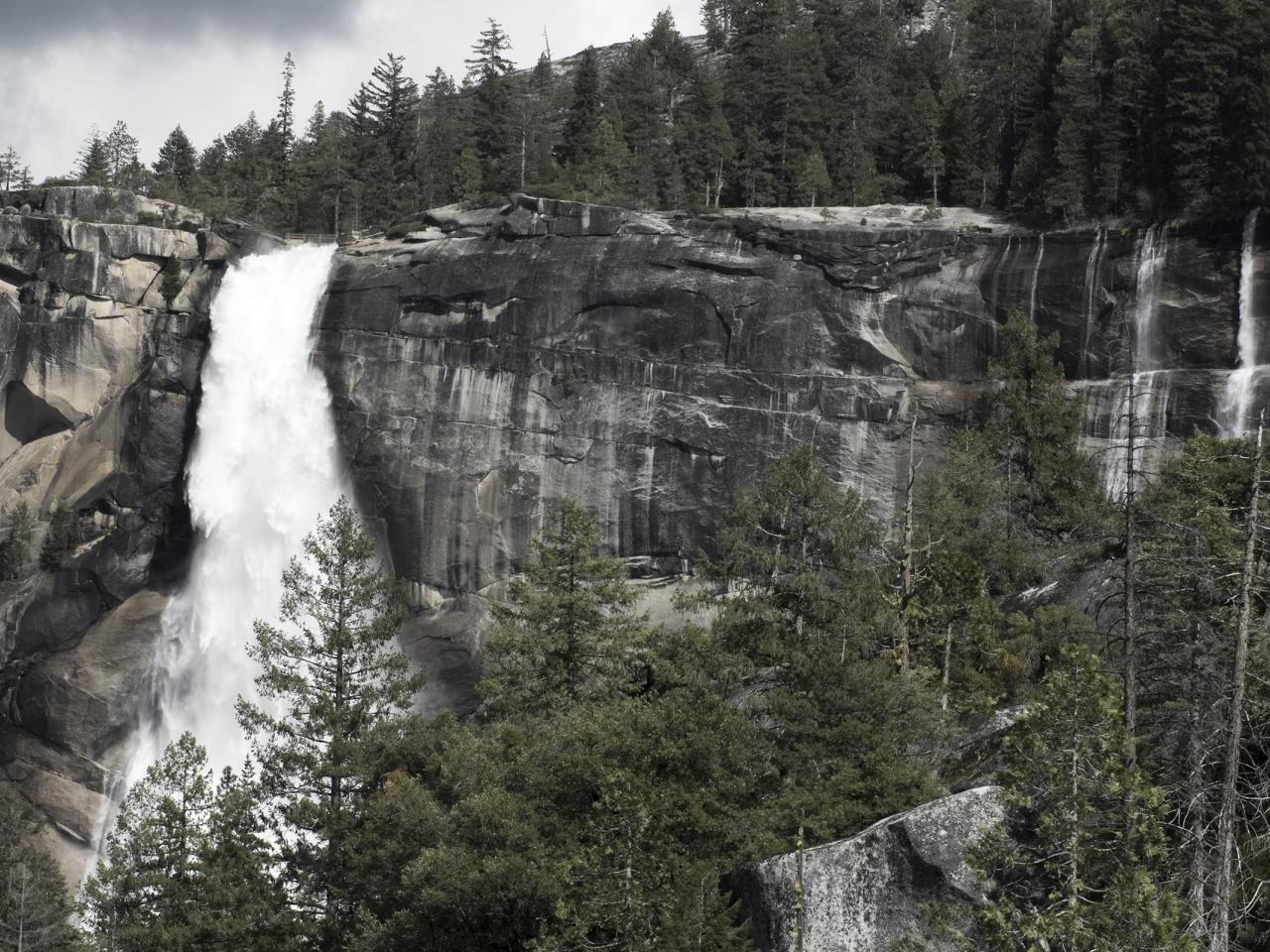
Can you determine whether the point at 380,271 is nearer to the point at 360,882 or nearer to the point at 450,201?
the point at 450,201

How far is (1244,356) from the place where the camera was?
4512cm

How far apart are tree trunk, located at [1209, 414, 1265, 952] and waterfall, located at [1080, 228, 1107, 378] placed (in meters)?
32.6

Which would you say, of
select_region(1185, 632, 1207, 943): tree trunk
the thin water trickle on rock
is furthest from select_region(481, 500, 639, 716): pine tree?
the thin water trickle on rock

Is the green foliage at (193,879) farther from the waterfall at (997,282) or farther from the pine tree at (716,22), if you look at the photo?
the pine tree at (716,22)

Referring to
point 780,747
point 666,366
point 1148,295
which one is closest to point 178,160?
point 666,366

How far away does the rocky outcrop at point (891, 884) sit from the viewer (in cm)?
1659

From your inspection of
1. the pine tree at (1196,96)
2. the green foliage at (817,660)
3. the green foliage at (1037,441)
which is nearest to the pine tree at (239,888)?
the green foliage at (817,660)

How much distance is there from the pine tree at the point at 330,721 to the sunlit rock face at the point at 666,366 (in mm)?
18706

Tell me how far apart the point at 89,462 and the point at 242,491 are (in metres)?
7.34

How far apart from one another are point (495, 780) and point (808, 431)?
1131 inches

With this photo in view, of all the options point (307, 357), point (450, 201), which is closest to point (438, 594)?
point (307, 357)

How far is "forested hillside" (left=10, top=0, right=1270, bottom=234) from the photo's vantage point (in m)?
47.3

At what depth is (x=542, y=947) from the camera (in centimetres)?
1889

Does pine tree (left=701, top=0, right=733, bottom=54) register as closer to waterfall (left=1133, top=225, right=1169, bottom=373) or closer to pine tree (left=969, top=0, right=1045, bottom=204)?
pine tree (left=969, top=0, right=1045, bottom=204)
